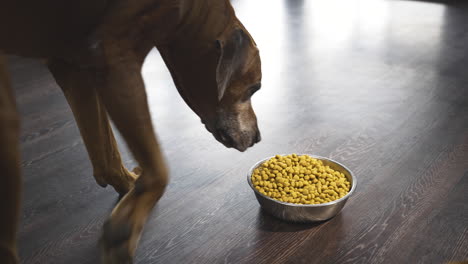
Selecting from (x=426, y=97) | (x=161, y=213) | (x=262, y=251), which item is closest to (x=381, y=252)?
(x=262, y=251)

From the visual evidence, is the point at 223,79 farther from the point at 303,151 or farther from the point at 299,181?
the point at 303,151

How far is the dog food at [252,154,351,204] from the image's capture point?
1770 millimetres

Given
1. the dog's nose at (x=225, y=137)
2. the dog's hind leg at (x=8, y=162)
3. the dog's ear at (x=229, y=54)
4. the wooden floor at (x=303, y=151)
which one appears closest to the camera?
the dog's hind leg at (x=8, y=162)

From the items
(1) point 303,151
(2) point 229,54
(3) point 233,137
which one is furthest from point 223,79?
(1) point 303,151

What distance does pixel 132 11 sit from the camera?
3.75ft

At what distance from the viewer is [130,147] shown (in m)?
1.23

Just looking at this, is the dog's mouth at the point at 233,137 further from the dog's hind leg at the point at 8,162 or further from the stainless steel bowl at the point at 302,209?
the dog's hind leg at the point at 8,162

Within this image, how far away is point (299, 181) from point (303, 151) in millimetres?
469

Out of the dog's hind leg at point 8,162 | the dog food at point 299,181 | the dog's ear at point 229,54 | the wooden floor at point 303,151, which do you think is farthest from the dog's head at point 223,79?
the dog's hind leg at point 8,162

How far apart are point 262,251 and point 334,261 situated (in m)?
0.22

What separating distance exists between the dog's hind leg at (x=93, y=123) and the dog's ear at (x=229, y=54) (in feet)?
1.29

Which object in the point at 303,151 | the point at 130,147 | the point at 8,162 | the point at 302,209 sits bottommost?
the point at 303,151

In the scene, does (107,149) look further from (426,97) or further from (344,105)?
(426,97)

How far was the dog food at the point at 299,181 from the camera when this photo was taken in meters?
1.77
